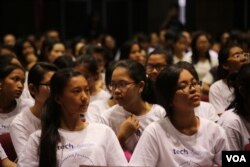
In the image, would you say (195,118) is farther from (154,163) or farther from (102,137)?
(102,137)

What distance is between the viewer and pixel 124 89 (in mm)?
3158

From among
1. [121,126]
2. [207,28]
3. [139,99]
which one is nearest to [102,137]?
[121,126]

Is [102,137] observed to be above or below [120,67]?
below

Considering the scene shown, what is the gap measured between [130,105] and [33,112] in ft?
2.09

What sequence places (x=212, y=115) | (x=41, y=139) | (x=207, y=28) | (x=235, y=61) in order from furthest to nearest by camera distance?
(x=207, y=28) → (x=235, y=61) → (x=212, y=115) → (x=41, y=139)

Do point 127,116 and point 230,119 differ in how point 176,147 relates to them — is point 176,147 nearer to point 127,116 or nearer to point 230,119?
point 230,119

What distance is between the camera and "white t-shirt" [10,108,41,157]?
3.11m

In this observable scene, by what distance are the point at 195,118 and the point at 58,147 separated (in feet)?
2.47

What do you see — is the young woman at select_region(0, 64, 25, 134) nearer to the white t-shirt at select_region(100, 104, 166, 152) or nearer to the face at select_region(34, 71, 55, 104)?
the face at select_region(34, 71, 55, 104)

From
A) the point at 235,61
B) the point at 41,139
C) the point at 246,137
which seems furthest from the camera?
the point at 235,61

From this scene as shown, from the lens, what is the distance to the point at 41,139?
8.45 feet

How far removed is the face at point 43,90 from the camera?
325 centimetres

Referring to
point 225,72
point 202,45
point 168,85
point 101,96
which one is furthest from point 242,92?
point 202,45

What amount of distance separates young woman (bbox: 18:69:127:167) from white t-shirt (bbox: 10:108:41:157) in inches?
19.2
